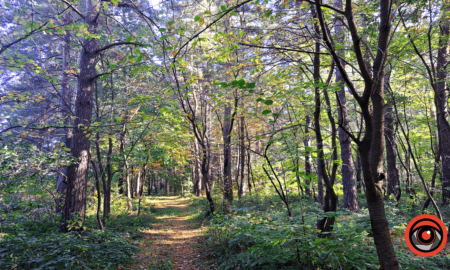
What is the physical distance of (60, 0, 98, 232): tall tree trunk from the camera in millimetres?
6109

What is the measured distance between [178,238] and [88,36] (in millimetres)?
6447

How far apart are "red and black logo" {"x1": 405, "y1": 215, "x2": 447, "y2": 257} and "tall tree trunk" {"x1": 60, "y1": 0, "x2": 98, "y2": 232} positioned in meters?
6.74

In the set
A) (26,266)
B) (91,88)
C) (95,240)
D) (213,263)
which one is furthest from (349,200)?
(91,88)

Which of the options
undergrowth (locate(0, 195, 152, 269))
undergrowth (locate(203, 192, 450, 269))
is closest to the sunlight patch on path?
undergrowth (locate(0, 195, 152, 269))

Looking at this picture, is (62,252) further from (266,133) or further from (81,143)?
(266,133)

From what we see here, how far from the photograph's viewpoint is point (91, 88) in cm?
669

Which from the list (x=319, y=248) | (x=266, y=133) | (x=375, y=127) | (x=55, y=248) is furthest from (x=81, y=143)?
(x=375, y=127)

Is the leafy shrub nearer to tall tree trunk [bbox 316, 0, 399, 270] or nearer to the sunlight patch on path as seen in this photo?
the sunlight patch on path

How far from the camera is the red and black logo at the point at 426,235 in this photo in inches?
53.1

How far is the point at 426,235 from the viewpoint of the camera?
1377mm

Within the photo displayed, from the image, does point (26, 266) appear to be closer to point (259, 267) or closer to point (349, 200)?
point (259, 267)

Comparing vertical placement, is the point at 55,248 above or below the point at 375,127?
below

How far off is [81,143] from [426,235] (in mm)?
7346

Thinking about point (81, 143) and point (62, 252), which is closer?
point (62, 252)
